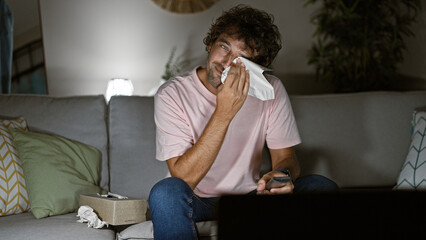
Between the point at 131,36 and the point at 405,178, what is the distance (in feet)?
8.10

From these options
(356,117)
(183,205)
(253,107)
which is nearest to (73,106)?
(253,107)

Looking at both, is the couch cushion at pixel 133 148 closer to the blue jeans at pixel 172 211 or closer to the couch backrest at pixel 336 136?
the couch backrest at pixel 336 136

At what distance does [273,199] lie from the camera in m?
0.67

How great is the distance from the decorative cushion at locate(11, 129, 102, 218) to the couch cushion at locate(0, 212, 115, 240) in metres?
0.09

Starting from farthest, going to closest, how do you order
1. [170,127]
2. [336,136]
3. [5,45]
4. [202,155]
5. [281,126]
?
[5,45] → [336,136] → [281,126] → [170,127] → [202,155]

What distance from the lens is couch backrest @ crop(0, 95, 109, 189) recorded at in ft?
6.43

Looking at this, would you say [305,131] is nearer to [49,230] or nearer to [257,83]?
[257,83]

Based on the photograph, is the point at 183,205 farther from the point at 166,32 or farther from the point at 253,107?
the point at 166,32

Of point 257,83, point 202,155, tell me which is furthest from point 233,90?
point 202,155

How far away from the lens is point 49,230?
1.55m

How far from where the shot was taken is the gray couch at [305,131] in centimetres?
195

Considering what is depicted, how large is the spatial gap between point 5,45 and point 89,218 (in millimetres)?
1934

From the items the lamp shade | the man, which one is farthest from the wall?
the man

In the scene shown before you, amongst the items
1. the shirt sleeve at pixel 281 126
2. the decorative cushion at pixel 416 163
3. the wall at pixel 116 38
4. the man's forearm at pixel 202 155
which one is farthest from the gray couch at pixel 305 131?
the wall at pixel 116 38
